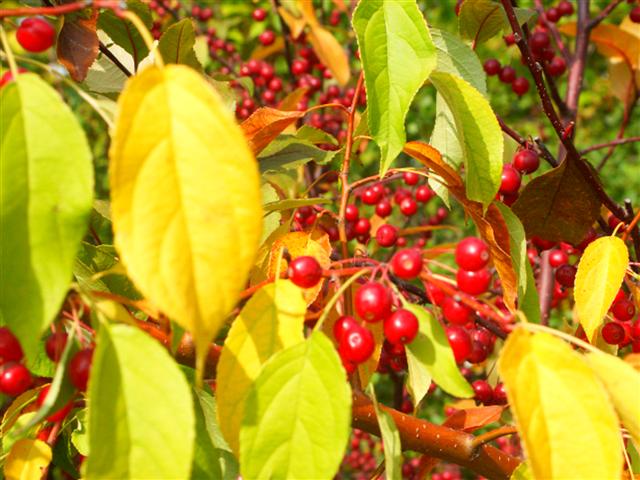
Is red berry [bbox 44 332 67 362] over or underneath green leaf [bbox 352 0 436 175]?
underneath

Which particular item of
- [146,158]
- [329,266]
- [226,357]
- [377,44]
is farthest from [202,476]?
[377,44]

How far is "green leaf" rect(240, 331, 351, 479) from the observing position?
2.40 feet

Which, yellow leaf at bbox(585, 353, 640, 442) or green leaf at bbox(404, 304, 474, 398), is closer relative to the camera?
yellow leaf at bbox(585, 353, 640, 442)

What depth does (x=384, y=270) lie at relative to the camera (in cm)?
85

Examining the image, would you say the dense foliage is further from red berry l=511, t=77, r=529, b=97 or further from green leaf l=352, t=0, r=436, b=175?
red berry l=511, t=77, r=529, b=97

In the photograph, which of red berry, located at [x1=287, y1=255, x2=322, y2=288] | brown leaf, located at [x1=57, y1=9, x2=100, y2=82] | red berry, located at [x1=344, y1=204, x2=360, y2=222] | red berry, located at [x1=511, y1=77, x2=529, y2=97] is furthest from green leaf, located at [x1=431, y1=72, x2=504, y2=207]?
red berry, located at [x1=511, y1=77, x2=529, y2=97]

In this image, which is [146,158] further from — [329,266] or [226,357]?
[329,266]

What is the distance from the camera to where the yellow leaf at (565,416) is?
0.67m

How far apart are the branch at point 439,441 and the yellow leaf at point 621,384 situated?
0.34 meters

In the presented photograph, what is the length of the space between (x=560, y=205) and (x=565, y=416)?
0.82 meters

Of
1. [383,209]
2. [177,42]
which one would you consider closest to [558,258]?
[383,209]

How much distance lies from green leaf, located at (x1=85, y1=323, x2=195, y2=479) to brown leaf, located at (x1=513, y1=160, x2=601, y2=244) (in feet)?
3.18

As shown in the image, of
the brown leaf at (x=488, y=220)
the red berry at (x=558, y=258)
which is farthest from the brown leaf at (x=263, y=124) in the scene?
the red berry at (x=558, y=258)

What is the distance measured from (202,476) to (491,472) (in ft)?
1.63
